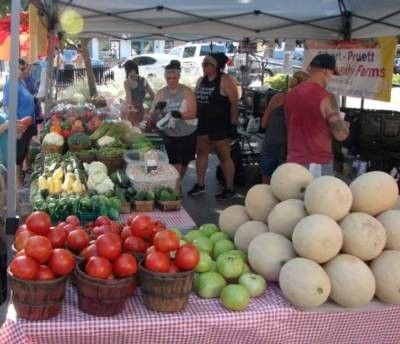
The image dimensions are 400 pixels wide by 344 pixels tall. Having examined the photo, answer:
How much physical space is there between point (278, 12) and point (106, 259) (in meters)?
5.12

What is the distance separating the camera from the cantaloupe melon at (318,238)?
2232 millimetres

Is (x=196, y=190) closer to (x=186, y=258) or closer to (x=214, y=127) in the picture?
(x=214, y=127)

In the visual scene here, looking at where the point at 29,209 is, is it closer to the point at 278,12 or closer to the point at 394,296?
the point at 394,296

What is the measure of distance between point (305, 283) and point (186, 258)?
Result: 498 millimetres

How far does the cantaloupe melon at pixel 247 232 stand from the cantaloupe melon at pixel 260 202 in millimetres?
58

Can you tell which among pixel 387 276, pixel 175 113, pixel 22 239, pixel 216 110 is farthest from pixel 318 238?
pixel 216 110

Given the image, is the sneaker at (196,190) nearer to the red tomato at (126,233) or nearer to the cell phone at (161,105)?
the cell phone at (161,105)

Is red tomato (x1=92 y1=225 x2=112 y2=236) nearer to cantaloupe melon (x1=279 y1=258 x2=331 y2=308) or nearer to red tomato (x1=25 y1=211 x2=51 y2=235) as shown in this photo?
red tomato (x1=25 y1=211 x2=51 y2=235)

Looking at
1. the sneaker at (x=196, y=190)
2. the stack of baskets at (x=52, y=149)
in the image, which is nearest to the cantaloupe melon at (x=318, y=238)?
the stack of baskets at (x=52, y=149)

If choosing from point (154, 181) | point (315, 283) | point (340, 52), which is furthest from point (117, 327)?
point (340, 52)

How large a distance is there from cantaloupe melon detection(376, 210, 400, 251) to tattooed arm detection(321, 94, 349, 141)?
1.81 metres

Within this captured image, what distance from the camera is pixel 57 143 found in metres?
5.38

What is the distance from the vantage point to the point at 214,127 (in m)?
6.70

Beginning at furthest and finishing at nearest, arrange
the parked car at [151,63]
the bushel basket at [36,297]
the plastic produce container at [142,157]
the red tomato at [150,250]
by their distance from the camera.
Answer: the parked car at [151,63] < the plastic produce container at [142,157] < the red tomato at [150,250] < the bushel basket at [36,297]
